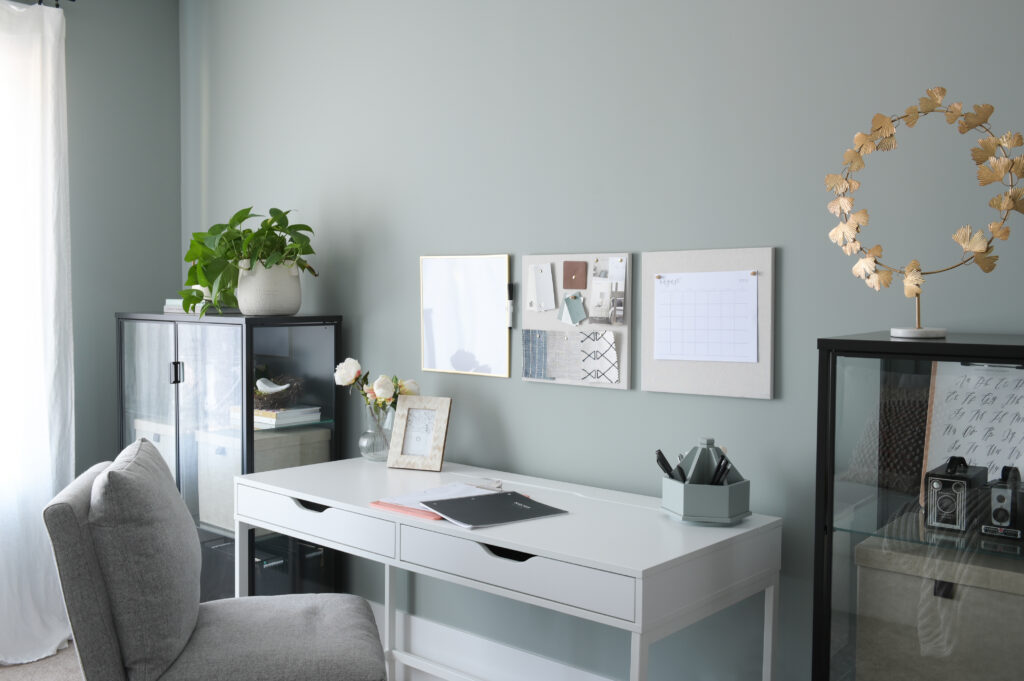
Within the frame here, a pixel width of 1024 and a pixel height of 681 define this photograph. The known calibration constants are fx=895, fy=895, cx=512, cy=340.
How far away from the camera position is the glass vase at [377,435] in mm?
2914

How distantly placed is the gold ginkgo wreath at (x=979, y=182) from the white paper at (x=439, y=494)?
1115mm

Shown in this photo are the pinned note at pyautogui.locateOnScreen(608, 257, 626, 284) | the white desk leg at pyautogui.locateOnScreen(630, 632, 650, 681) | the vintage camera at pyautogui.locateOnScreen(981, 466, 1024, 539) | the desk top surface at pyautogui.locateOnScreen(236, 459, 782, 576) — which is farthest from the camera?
the pinned note at pyautogui.locateOnScreen(608, 257, 626, 284)

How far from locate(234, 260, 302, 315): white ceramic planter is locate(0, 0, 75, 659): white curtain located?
2.56 feet

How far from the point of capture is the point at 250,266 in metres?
3.04

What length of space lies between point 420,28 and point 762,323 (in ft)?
5.10

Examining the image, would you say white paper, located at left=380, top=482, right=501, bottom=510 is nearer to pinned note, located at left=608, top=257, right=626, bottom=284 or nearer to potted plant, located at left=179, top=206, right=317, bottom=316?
pinned note, located at left=608, top=257, right=626, bottom=284

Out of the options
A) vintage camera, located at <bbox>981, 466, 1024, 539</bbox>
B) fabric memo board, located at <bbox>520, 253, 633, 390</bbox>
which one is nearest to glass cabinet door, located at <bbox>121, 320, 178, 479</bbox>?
fabric memo board, located at <bbox>520, 253, 633, 390</bbox>

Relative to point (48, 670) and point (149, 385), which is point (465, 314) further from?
point (48, 670)

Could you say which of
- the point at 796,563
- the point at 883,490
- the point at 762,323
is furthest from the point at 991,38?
the point at 796,563

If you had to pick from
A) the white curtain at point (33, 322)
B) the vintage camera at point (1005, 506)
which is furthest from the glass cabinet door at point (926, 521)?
the white curtain at point (33, 322)

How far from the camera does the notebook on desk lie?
2.13 metres

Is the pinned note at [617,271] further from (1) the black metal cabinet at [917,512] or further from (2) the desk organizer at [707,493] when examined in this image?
(1) the black metal cabinet at [917,512]

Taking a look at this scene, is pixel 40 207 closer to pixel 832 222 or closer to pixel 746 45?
pixel 746 45

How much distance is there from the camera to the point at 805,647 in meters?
2.17
